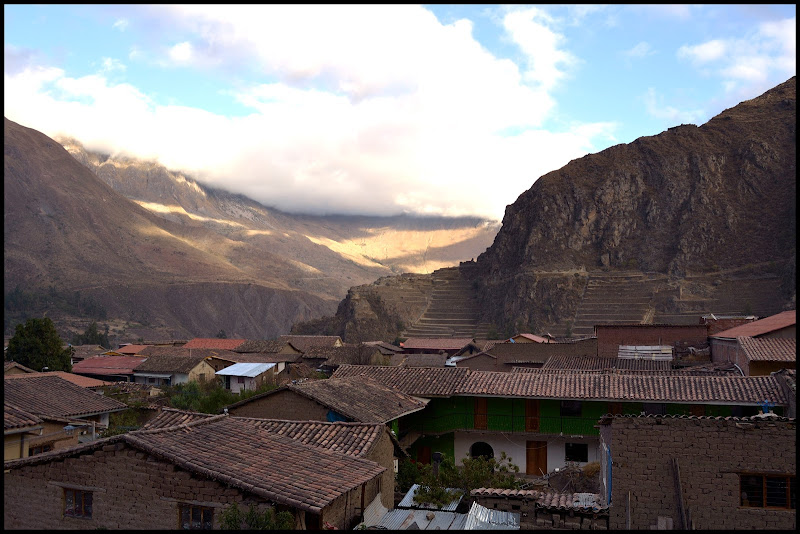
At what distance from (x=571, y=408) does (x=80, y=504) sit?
63.1 feet

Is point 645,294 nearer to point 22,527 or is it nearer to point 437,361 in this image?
point 437,361

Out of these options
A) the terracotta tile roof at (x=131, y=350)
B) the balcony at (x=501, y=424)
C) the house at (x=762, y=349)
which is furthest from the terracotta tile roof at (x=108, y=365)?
the house at (x=762, y=349)

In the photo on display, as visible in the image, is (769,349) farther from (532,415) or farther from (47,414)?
(47,414)

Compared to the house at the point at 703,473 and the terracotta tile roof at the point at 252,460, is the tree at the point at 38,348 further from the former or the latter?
the house at the point at 703,473

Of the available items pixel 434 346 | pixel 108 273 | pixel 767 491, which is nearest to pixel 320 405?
pixel 767 491

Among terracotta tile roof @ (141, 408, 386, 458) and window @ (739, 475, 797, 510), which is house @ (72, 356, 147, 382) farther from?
window @ (739, 475, 797, 510)

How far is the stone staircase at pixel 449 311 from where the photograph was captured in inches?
4338

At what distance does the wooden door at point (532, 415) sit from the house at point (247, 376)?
2613 centimetres

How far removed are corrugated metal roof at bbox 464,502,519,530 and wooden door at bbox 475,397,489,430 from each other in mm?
13474

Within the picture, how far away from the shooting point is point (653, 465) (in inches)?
542

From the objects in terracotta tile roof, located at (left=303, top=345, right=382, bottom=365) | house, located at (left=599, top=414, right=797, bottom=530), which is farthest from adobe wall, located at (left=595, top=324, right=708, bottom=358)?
house, located at (left=599, top=414, right=797, bottom=530)

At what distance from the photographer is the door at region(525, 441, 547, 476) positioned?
1073 inches

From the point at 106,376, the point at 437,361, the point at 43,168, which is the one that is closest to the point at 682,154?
the point at 437,361

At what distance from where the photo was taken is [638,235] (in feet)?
400
